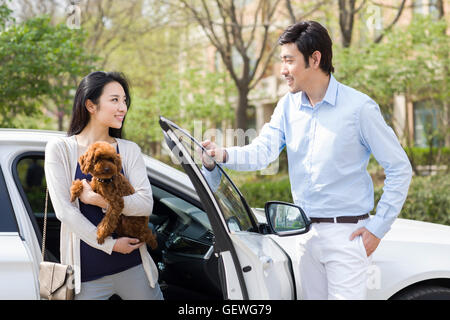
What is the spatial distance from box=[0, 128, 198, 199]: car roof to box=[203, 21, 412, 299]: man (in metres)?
0.48

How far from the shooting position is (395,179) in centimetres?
228

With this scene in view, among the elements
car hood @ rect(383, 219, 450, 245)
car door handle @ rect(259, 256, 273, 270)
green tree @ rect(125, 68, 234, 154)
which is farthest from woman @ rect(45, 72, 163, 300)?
green tree @ rect(125, 68, 234, 154)

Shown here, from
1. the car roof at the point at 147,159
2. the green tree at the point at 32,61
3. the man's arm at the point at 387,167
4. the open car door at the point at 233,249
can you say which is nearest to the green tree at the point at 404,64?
the green tree at the point at 32,61

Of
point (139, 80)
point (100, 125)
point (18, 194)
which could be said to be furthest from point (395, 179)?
point (139, 80)

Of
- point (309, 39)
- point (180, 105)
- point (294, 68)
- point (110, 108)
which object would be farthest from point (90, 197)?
point (180, 105)

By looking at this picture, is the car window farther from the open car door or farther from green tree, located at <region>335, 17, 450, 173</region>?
green tree, located at <region>335, 17, 450, 173</region>

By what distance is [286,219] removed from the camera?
2.36 meters

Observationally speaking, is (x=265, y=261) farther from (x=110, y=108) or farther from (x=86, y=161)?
(x=110, y=108)

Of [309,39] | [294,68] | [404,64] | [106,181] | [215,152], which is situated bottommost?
[106,181]

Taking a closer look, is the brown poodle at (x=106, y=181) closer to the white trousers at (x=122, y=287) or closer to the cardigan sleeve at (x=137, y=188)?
the cardigan sleeve at (x=137, y=188)

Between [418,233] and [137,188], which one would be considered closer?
[137,188]

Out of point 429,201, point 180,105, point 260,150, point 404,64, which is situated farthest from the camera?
point 180,105

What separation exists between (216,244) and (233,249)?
0.10 meters
